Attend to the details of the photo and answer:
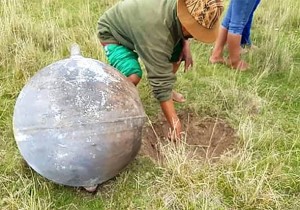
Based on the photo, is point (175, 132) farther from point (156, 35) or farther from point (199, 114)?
point (156, 35)

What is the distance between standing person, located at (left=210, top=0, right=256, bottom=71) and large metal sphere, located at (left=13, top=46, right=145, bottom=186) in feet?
6.81

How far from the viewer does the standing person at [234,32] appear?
492 centimetres

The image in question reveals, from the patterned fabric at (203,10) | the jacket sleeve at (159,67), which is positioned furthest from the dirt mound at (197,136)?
the patterned fabric at (203,10)

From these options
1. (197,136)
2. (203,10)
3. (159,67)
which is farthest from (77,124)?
(197,136)

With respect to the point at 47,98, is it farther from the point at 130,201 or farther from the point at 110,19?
the point at 110,19

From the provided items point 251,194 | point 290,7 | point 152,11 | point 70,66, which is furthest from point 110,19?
point 290,7

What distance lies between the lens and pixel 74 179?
314cm

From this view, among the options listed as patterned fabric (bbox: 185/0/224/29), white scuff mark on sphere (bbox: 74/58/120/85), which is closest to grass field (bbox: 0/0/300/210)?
white scuff mark on sphere (bbox: 74/58/120/85)

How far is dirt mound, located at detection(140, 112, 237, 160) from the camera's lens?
381 centimetres

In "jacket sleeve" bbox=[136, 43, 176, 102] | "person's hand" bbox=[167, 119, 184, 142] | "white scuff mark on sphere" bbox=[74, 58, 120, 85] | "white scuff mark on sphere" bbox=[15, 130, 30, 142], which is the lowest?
"person's hand" bbox=[167, 119, 184, 142]

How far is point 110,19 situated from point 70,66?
91 centimetres

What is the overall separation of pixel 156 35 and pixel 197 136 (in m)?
0.93

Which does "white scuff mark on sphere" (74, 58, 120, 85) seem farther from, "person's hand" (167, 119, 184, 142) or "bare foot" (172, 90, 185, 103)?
"bare foot" (172, 90, 185, 103)

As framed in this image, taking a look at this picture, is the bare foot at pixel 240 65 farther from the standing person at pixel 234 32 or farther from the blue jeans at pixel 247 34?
the blue jeans at pixel 247 34
